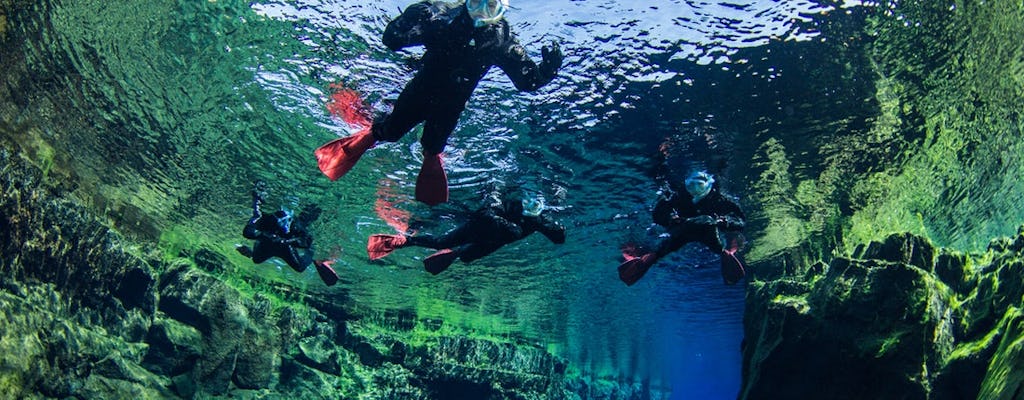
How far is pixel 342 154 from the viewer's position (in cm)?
531

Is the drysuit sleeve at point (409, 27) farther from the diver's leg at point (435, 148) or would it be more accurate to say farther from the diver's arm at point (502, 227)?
the diver's arm at point (502, 227)

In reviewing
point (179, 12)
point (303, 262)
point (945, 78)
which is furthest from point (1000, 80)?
point (303, 262)

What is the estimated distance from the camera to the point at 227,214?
15047 millimetres

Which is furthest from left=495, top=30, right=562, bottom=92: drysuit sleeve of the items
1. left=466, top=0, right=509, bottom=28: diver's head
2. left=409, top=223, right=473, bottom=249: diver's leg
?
left=409, top=223, right=473, bottom=249: diver's leg

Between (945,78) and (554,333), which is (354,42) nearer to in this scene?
(945,78)

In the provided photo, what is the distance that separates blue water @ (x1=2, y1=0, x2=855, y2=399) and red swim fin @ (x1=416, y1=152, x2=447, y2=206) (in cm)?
242

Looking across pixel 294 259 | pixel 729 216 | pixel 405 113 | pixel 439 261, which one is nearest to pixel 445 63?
pixel 405 113

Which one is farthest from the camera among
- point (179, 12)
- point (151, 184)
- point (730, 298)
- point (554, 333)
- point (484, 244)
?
point (554, 333)

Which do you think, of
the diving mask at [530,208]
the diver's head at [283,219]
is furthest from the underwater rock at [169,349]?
the diving mask at [530,208]

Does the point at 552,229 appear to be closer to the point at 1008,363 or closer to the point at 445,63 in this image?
the point at 445,63

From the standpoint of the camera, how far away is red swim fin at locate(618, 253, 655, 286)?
8283 millimetres

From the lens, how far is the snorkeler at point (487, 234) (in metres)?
8.06

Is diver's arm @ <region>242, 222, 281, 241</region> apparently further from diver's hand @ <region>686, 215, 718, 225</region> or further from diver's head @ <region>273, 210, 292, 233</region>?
diver's hand @ <region>686, 215, 718, 225</region>

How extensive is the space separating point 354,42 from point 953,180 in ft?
43.0
